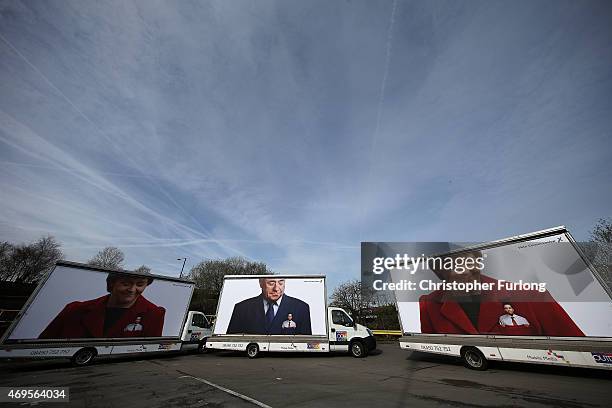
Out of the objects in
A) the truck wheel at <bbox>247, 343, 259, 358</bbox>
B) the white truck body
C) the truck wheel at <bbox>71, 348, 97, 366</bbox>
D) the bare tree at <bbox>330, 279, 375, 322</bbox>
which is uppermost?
the bare tree at <bbox>330, 279, 375, 322</bbox>

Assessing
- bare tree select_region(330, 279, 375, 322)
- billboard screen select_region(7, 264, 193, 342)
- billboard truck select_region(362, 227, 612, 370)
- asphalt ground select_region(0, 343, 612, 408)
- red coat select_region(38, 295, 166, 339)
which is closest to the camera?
asphalt ground select_region(0, 343, 612, 408)

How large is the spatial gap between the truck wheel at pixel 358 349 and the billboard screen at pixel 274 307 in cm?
169

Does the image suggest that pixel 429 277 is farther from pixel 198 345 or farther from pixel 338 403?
pixel 198 345

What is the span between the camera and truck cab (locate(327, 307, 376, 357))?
1214 cm

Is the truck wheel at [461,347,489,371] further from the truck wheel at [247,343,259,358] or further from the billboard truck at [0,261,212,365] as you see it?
the billboard truck at [0,261,212,365]

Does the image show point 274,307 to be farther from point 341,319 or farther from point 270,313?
point 341,319

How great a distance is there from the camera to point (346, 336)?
12.2m

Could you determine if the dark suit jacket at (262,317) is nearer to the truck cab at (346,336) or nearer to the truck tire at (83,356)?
the truck cab at (346,336)

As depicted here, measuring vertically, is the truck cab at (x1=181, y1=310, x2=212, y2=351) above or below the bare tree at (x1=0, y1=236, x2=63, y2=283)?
below

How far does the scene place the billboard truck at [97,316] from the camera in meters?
8.95

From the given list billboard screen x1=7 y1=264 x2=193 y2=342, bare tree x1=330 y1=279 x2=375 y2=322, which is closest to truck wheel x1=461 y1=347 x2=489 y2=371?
billboard screen x1=7 y1=264 x2=193 y2=342

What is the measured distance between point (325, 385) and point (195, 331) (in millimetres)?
10036

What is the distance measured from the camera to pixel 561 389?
621cm

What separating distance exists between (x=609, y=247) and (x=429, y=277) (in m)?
24.4
